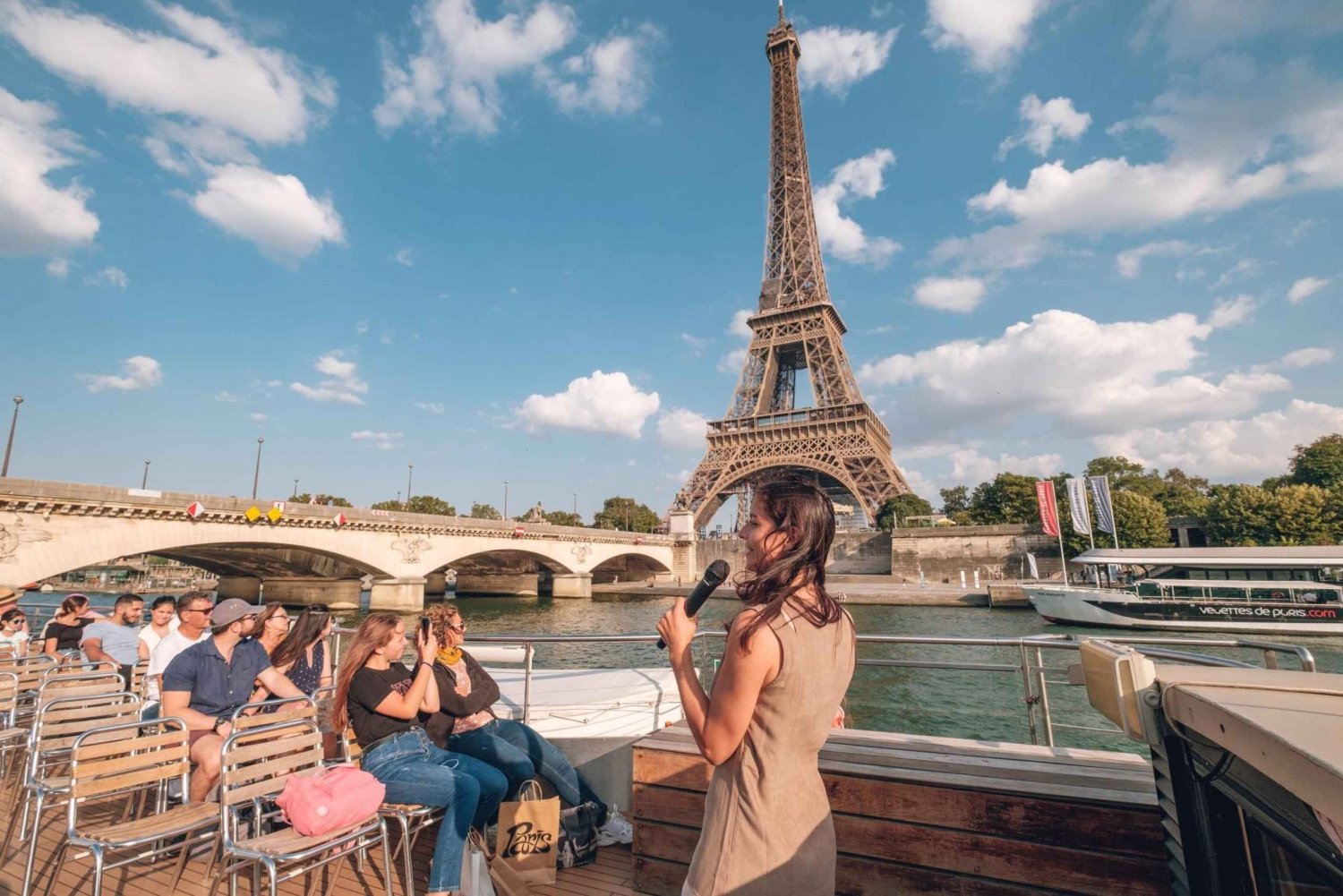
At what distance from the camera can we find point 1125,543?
3559 cm

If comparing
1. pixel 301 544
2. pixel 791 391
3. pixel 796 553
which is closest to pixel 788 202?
pixel 791 391

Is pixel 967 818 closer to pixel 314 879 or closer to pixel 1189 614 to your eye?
pixel 314 879

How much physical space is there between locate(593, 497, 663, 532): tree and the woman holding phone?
71.3 m

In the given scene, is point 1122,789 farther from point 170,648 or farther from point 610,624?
point 610,624

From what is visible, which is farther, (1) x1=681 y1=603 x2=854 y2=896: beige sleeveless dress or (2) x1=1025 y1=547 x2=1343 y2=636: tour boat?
(2) x1=1025 y1=547 x2=1343 y2=636: tour boat

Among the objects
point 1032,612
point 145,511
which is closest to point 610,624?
point 145,511

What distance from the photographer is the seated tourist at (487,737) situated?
3383mm

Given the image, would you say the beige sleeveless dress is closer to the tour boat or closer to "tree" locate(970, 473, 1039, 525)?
the tour boat

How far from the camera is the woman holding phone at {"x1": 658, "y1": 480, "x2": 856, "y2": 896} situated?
4.61 ft

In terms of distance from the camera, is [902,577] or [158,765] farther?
[902,577]

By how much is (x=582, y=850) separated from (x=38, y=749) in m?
2.88

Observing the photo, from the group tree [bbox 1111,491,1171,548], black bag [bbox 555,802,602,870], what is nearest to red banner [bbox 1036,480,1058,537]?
tree [bbox 1111,491,1171,548]

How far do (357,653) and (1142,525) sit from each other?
4259cm

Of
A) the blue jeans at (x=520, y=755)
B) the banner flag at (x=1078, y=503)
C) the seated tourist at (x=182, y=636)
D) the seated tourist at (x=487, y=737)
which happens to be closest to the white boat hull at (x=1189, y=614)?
the banner flag at (x=1078, y=503)
